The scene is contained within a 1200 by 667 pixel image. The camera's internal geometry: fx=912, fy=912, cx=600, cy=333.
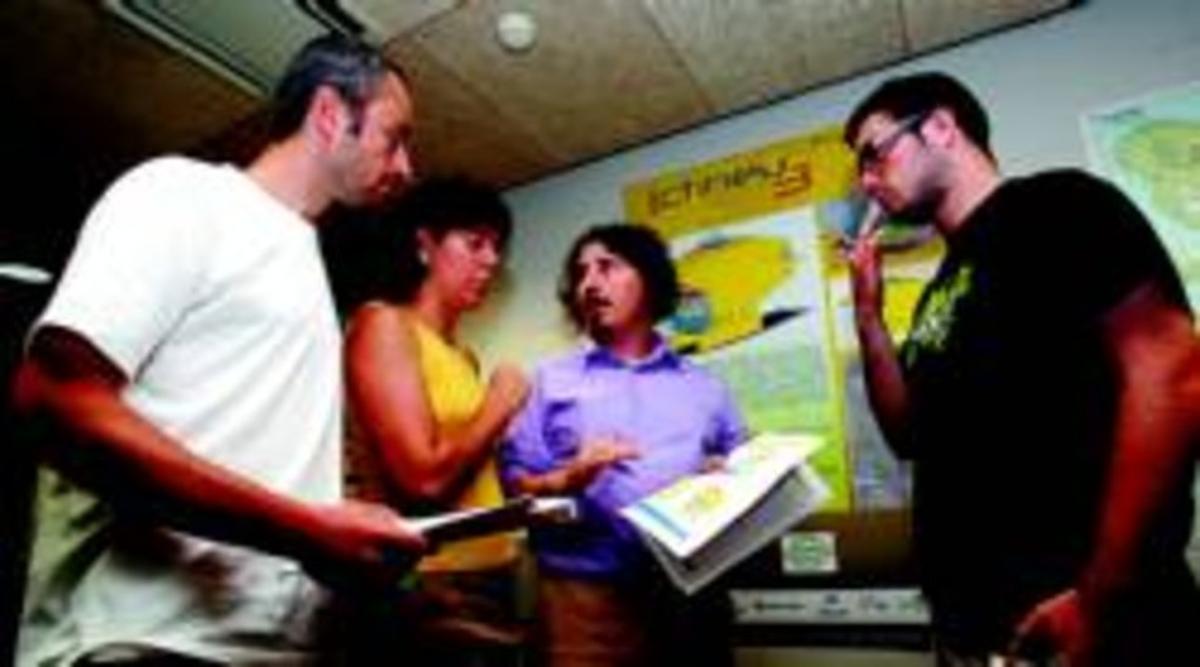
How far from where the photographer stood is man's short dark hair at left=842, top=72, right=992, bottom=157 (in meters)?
1.59

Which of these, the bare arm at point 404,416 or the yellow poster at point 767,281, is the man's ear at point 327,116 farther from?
the yellow poster at point 767,281

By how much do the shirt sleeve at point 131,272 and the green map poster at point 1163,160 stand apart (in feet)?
5.97

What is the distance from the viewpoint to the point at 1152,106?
1.93 m

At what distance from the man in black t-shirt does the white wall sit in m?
0.85

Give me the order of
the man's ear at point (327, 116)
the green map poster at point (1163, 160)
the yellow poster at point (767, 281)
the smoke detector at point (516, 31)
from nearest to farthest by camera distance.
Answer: the man's ear at point (327, 116) → the green map poster at point (1163, 160) → the smoke detector at point (516, 31) → the yellow poster at point (767, 281)

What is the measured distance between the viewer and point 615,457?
172 cm

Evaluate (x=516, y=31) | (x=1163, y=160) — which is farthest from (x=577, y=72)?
(x=1163, y=160)

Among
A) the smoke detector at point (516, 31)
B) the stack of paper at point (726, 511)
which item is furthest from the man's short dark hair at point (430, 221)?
the stack of paper at point (726, 511)

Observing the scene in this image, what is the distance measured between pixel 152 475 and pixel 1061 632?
0.95m

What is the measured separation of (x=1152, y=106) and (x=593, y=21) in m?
1.21

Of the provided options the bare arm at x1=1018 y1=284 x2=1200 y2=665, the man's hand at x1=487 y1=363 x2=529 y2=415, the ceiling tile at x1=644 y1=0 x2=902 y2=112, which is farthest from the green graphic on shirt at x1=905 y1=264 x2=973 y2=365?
the ceiling tile at x1=644 y1=0 x2=902 y2=112

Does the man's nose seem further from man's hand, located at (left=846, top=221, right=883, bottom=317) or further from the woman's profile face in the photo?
man's hand, located at (left=846, top=221, right=883, bottom=317)

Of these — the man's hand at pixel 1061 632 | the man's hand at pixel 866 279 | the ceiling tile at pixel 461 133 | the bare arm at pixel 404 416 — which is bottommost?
the man's hand at pixel 1061 632

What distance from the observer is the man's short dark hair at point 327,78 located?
126 cm
